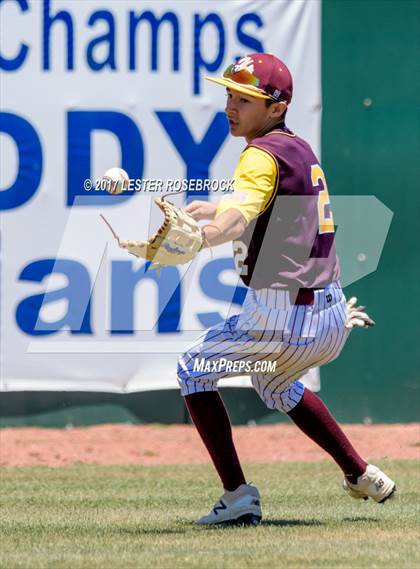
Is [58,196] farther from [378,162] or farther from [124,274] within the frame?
[378,162]

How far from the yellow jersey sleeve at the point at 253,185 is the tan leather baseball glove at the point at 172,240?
0.13 m

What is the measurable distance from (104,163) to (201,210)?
3.60 meters

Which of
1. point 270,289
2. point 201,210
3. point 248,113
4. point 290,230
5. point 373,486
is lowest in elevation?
point 373,486

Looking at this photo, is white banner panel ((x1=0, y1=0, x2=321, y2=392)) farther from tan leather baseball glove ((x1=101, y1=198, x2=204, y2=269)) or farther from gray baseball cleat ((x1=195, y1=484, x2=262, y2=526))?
tan leather baseball glove ((x1=101, y1=198, x2=204, y2=269))

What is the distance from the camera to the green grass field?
4406 millimetres

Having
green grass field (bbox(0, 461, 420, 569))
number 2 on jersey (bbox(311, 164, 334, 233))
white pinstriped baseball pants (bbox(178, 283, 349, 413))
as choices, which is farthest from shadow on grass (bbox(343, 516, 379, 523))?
number 2 on jersey (bbox(311, 164, 334, 233))

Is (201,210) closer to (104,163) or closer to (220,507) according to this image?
(220,507)

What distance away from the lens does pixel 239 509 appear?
522 centimetres

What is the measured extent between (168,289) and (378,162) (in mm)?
1597

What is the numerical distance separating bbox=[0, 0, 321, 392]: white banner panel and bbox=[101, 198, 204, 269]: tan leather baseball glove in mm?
3512

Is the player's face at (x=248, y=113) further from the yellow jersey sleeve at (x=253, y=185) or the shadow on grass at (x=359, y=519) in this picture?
the shadow on grass at (x=359, y=519)

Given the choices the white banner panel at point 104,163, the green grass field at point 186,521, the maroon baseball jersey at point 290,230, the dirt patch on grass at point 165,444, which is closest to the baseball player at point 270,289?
the maroon baseball jersey at point 290,230

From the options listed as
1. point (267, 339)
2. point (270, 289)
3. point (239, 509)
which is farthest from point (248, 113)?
point (239, 509)

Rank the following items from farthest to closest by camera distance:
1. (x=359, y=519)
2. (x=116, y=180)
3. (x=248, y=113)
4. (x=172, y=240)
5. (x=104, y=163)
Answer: (x=104, y=163), (x=359, y=519), (x=248, y=113), (x=116, y=180), (x=172, y=240)
